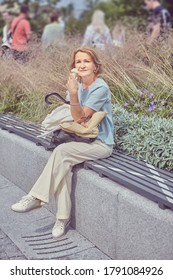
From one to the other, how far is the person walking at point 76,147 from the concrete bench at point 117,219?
0.37ft

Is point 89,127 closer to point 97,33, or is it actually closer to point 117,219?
point 117,219

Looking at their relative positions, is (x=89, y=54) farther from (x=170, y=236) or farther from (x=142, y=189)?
(x=170, y=236)

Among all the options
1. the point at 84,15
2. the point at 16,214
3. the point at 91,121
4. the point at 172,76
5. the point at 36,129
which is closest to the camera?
the point at 91,121

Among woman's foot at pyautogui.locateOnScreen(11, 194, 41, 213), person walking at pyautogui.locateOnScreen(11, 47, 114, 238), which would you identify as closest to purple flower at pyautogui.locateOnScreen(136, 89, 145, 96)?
person walking at pyautogui.locateOnScreen(11, 47, 114, 238)

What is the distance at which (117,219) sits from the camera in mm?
3205

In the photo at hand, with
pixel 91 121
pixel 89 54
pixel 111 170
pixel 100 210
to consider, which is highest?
pixel 89 54

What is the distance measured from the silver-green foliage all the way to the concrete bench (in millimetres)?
481

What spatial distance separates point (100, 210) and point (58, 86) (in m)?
2.64

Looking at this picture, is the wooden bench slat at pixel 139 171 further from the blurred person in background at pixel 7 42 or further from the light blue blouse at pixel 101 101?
the blurred person in background at pixel 7 42

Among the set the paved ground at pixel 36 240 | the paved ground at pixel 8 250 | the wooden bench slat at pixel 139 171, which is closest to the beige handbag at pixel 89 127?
the wooden bench slat at pixel 139 171

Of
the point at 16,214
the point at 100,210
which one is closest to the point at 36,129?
the point at 16,214

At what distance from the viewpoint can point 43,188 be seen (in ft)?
11.8

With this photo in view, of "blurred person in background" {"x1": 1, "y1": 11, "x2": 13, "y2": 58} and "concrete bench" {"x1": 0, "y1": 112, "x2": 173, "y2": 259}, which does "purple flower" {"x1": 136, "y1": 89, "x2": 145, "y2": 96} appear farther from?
"blurred person in background" {"x1": 1, "y1": 11, "x2": 13, "y2": 58}

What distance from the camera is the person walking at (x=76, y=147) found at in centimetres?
361
